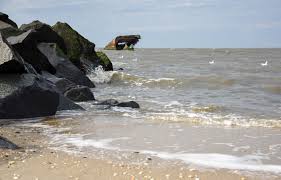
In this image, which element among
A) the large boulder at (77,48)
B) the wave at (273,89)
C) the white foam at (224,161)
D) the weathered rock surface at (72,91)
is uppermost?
the large boulder at (77,48)

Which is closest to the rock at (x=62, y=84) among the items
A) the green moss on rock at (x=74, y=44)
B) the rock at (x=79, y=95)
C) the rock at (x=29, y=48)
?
the rock at (x=79, y=95)

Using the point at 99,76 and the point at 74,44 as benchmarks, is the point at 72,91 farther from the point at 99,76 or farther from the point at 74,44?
the point at 99,76

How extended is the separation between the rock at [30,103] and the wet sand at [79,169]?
3433mm

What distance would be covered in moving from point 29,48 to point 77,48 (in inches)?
338

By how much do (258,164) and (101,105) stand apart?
6848 mm

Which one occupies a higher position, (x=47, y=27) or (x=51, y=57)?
(x=47, y=27)

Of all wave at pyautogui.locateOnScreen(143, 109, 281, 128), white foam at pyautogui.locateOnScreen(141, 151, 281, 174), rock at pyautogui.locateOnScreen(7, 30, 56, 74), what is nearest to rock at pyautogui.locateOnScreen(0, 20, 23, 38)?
rock at pyautogui.locateOnScreen(7, 30, 56, 74)

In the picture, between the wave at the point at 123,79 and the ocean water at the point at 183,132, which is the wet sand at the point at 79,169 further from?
the wave at the point at 123,79

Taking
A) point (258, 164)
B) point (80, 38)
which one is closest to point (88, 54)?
point (80, 38)

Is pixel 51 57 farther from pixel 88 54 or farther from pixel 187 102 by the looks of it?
pixel 88 54

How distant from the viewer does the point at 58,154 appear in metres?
6.11

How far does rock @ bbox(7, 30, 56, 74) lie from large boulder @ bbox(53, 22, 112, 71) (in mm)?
6602

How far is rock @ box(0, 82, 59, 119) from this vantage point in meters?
9.38

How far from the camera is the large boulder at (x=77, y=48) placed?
2127 centimetres
